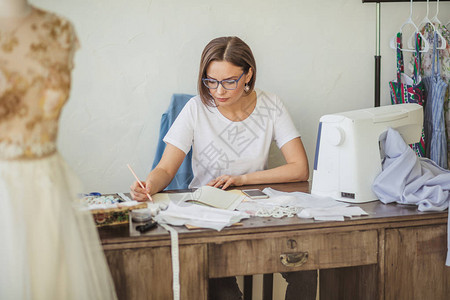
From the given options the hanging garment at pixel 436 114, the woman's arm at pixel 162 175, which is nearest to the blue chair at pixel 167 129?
the woman's arm at pixel 162 175

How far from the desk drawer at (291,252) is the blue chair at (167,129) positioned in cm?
93

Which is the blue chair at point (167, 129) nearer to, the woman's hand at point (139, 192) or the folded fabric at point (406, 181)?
the woman's hand at point (139, 192)

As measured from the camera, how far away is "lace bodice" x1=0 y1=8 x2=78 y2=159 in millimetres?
1060

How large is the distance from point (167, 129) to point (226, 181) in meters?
0.51

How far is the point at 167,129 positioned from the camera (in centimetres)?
246

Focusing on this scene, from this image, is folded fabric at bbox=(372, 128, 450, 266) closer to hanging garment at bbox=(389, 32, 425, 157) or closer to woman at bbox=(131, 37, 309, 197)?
woman at bbox=(131, 37, 309, 197)

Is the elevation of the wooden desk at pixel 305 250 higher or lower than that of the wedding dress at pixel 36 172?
lower

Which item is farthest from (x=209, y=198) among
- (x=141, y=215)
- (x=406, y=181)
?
(x=406, y=181)

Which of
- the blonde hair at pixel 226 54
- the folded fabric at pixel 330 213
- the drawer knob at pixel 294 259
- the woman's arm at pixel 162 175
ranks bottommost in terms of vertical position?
the drawer knob at pixel 294 259

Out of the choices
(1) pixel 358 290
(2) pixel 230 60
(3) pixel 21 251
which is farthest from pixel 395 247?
(3) pixel 21 251

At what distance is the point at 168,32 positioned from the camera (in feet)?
8.07

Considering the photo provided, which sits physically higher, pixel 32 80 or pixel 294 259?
pixel 32 80

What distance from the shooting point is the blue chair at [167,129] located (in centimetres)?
244

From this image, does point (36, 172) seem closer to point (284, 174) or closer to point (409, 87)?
point (284, 174)
